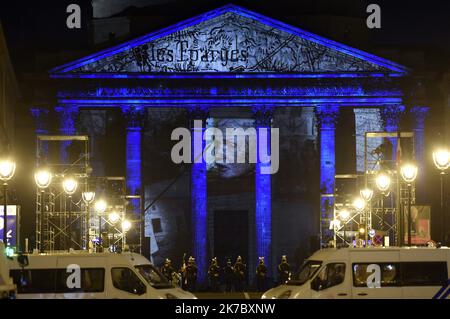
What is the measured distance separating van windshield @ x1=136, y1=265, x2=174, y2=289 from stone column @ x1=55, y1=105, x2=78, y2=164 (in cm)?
3602

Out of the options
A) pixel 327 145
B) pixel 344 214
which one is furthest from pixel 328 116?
pixel 344 214

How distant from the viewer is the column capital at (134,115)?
2601 inches

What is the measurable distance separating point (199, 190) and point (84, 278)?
36.8 meters

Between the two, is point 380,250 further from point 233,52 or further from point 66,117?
point 66,117

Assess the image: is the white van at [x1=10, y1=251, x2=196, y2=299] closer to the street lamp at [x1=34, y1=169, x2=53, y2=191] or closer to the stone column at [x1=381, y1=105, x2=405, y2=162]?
the street lamp at [x1=34, y1=169, x2=53, y2=191]

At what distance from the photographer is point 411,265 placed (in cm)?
2900

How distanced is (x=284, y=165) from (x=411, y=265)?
41.2 metres

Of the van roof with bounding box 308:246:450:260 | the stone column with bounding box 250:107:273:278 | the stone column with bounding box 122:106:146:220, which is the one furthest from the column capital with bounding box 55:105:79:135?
the van roof with bounding box 308:246:450:260

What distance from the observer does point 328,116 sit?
66250mm

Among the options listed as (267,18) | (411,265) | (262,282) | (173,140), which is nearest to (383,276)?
(411,265)

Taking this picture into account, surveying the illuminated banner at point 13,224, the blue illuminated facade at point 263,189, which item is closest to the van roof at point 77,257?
the illuminated banner at point 13,224

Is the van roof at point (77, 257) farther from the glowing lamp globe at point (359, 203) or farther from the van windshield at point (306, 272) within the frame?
the glowing lamp globe at point (359, 203)

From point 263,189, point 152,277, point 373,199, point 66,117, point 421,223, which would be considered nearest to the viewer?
point 152,277

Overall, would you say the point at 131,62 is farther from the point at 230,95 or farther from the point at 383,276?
the point at 383,276
